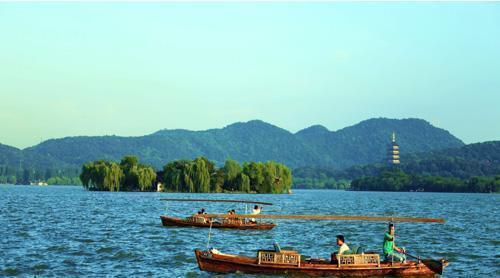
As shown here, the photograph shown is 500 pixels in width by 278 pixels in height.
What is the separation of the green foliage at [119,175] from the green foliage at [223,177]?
4.93 meters

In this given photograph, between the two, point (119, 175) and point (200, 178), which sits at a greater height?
point (119, 175)

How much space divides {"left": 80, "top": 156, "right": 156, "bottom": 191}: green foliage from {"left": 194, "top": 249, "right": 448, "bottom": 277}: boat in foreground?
419ft

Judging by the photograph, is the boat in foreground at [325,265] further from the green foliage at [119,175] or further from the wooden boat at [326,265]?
the green foliage at [119,175]

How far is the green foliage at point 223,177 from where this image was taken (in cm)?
15562

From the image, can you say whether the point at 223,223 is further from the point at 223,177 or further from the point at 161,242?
the point at 223,177

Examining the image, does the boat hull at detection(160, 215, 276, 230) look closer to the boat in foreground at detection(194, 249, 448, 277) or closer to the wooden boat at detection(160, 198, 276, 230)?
the wooden boat at detection(160, 198, 276, 230)

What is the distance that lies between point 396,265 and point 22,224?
3993 centimetres

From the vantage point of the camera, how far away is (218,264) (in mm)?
36312

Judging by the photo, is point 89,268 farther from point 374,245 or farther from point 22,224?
point 22,224

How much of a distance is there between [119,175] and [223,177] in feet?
77.8

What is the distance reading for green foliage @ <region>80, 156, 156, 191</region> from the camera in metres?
162

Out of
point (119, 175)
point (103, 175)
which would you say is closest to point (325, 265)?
point (103, 175)

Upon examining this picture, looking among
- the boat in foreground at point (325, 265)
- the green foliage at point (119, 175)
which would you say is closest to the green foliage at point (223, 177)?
the green foliage at point (119, 175)

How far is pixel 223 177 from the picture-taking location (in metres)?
166
